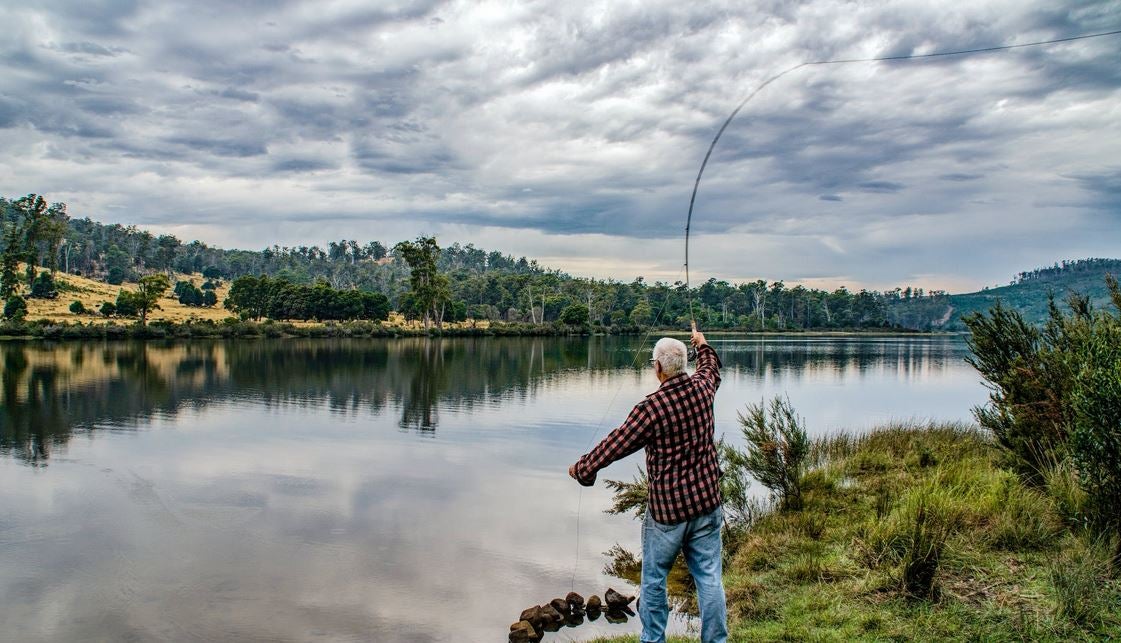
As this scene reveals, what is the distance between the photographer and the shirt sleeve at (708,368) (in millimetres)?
5219

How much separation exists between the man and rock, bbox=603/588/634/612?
478 centimetres

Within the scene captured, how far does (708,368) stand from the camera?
18.0 ft

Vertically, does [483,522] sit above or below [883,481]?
below

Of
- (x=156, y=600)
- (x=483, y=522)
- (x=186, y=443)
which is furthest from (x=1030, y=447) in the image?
(x=186, y=443)

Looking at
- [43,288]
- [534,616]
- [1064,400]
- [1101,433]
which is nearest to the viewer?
[1101,433]

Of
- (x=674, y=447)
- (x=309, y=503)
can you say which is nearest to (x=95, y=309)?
(x=309, y=503)

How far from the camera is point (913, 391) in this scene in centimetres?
3750

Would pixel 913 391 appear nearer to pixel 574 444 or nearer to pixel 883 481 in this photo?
pixel 574 444

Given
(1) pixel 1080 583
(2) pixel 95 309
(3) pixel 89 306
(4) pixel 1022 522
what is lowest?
(4) pixel 1022 522

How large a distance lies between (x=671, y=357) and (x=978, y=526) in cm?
549

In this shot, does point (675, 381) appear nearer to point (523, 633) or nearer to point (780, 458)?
point (523, 633)

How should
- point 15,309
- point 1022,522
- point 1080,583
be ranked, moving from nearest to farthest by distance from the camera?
point 1080,583, point 1022,522, point 15,309

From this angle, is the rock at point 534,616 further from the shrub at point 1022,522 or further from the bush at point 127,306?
the bush at point 127,306

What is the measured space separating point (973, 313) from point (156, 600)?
13.9m
